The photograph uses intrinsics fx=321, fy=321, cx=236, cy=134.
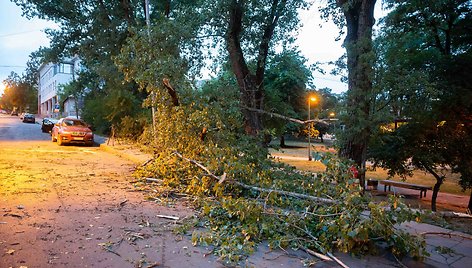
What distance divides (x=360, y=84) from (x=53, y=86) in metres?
67.4

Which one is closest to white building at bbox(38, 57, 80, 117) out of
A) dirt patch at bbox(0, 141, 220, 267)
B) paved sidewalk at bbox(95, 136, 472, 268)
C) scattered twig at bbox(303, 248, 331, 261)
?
dirt patch at bbox(0, 141, 220, 267)

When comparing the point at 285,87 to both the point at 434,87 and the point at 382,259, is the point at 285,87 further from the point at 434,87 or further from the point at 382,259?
the point at 382,259

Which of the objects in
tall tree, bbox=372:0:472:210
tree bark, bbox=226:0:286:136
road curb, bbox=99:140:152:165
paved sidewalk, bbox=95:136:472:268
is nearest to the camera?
paved sidewalk, bbox=95:136:472:268

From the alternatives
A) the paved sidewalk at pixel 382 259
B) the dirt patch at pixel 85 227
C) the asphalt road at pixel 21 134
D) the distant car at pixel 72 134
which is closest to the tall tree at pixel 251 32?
the dirt patch at pixel 85 227

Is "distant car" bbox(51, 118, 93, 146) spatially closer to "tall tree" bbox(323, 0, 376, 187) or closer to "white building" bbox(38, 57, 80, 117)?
"tall tree" bbox(323, 0, 376, 187)

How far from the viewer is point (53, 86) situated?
6278 centimetres

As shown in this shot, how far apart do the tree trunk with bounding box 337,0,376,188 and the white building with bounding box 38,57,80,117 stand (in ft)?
132

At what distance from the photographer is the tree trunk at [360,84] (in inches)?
316

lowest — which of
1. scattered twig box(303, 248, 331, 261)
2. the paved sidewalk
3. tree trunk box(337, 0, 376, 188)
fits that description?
the paved sidewalk

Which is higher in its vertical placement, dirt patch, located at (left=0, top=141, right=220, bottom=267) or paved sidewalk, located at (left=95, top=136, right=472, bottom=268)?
dirt patch, located at (left=0, top=141, right=220, bottom=267)

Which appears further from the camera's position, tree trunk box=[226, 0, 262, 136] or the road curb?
tree trunk box=[226, 0, 262, 136]

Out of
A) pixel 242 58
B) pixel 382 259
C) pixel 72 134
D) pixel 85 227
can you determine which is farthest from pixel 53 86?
pixel 382 259

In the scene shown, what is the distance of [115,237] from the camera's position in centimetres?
428

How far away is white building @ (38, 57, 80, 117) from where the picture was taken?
50422mm
